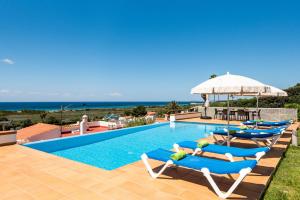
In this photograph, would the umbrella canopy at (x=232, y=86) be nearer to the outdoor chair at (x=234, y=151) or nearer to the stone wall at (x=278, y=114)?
the outdoor chair at (x=234, y=151)

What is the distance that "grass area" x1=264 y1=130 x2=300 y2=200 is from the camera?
3305mm

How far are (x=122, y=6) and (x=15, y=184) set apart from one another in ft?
44.1

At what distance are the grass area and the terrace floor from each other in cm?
13

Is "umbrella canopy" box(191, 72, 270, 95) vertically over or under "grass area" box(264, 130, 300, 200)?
over

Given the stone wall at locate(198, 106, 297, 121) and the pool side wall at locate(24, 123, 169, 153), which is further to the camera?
the stone wall at locate(198, 106, 297, 121)

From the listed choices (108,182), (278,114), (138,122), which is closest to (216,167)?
(108,182)

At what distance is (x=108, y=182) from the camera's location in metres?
3.72

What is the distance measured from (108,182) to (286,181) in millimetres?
3404

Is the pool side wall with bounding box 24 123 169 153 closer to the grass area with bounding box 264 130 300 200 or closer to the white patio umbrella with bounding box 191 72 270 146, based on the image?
the white patio umbrella with bounding box 191 72 270 146

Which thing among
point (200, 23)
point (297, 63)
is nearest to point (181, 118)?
point (200, 23)

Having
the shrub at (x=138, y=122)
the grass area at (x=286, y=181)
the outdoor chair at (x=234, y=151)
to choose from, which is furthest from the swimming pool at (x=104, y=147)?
the grass area at (x=286, y=181)

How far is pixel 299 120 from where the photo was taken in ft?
43.5

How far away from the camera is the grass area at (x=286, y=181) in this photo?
10.8 ft

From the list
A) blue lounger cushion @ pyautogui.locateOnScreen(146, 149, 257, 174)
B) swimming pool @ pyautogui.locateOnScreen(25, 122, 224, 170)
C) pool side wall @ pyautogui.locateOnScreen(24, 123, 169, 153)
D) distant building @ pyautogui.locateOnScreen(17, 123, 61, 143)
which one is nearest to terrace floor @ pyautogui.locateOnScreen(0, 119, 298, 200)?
blue lounger cushion @ pyautogui.locateOnScreen(146, 149, 257, 174)
